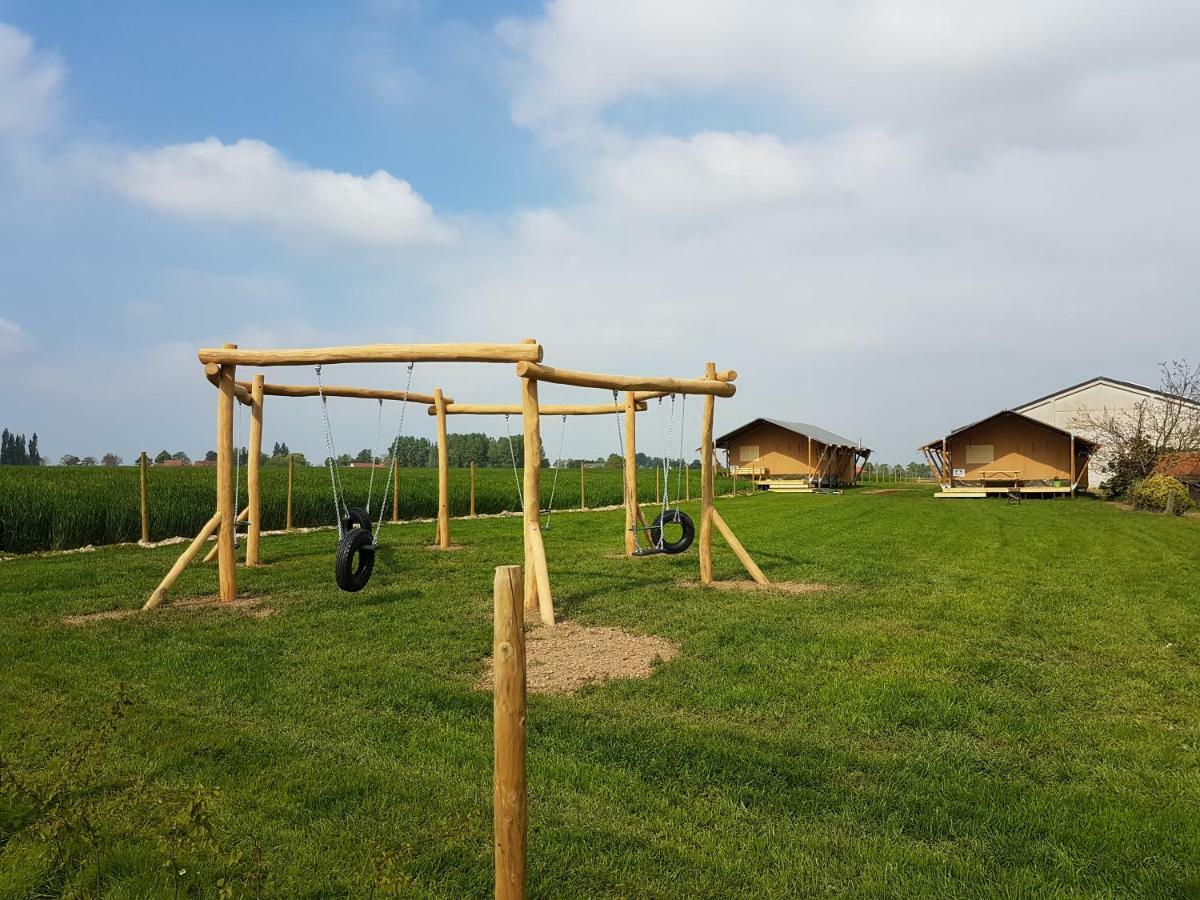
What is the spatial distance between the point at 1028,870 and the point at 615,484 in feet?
101

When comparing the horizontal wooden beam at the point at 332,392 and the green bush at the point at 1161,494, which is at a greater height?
the horizontal wooden beam at the point at 332,392

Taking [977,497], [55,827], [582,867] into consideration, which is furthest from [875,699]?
[977,497]

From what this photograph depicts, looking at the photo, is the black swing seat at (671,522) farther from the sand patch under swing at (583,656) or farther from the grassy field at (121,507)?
the grassy field at (121,507)

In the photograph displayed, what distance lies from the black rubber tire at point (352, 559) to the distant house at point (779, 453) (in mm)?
34278

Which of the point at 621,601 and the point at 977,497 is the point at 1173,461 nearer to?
the point at 977,497

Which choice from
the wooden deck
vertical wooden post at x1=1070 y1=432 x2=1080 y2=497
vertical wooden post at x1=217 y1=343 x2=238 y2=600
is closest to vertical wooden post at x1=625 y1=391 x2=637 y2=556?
vertical wooden post at x1=217 y1=343 x2=238 y2=600

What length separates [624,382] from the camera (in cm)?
986

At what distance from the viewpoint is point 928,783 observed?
425 centimetres

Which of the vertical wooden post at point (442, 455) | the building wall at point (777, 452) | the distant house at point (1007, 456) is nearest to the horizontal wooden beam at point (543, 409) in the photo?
the vertical wooden post at point (442, 455)

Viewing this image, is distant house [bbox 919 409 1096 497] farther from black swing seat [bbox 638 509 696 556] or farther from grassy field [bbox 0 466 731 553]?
black swing seat [bbox 638 509 696 556]

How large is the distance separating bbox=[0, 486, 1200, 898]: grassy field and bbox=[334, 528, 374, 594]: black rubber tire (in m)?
0.37

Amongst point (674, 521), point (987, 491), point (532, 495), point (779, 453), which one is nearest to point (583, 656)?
point (532, 495)

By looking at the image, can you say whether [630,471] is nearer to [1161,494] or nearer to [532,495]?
[532,495]

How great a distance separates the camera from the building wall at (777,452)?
43.3m
